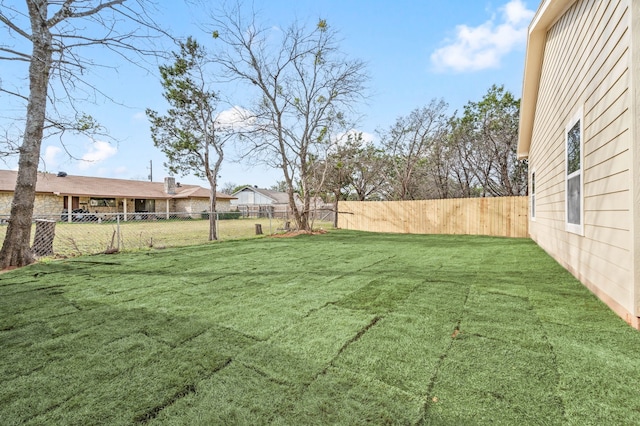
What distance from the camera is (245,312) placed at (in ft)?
8.10

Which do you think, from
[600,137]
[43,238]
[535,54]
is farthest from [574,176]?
[43,238]

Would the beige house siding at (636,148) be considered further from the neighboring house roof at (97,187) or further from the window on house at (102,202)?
the window on house at (102,202)

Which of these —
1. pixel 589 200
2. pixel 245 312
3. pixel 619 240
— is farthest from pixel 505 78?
pixel 245 312

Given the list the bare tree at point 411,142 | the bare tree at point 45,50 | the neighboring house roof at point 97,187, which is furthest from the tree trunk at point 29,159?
the neighboring house roof at point 97,187

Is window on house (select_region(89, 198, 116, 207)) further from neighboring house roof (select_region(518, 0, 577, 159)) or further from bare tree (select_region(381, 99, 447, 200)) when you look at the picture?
neighboring house roof (select_region(518, 0, 577, 159))

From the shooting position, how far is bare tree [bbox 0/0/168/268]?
443 centimetres

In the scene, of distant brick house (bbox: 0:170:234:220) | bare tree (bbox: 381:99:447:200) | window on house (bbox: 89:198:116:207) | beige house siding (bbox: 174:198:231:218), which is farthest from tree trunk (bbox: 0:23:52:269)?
beige house siding (bbox: 174:198:231:218)

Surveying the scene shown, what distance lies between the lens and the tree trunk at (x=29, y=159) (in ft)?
14.8

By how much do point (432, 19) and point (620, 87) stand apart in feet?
21.3

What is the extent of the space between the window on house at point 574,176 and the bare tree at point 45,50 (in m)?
6.10

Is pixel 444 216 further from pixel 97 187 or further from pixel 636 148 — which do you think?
pixel 97 187

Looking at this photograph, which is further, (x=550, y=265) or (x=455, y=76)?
(x=455, y=76)

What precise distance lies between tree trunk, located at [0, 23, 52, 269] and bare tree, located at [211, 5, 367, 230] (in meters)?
5.86

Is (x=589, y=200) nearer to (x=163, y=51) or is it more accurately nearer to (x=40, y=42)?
(x=163, y=51)
